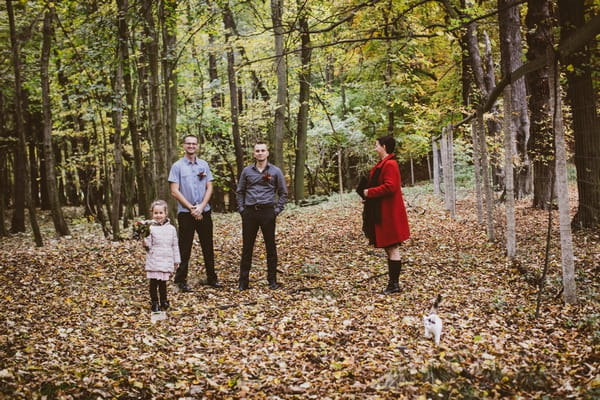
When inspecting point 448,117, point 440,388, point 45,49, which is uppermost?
point 45,49

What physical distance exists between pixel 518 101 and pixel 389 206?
30.5ft

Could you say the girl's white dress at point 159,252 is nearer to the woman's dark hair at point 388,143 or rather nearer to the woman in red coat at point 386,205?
the woman in red coat at point 386,205

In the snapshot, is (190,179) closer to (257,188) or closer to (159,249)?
(257,188)

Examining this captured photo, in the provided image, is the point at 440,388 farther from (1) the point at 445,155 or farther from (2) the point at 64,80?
(2) the point at 64,80

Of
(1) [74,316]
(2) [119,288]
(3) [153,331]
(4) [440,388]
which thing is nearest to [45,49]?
(2) [119,288]

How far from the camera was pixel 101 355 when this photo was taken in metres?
4.89

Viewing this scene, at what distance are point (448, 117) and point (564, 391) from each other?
17.3 m

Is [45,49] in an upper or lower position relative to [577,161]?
upper

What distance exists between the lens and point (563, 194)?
5.38 m

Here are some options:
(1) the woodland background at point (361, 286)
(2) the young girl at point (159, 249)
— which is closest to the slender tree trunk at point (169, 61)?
(1) the woodland background at point (361, 286)

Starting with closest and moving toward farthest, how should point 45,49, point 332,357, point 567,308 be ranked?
1. point 332,357
2. point 567,308
3. point 45,49

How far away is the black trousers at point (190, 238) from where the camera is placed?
7445 millimetres

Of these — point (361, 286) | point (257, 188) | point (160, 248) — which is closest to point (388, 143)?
point (257, 188)

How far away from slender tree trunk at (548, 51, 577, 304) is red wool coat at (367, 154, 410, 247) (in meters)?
1.80
